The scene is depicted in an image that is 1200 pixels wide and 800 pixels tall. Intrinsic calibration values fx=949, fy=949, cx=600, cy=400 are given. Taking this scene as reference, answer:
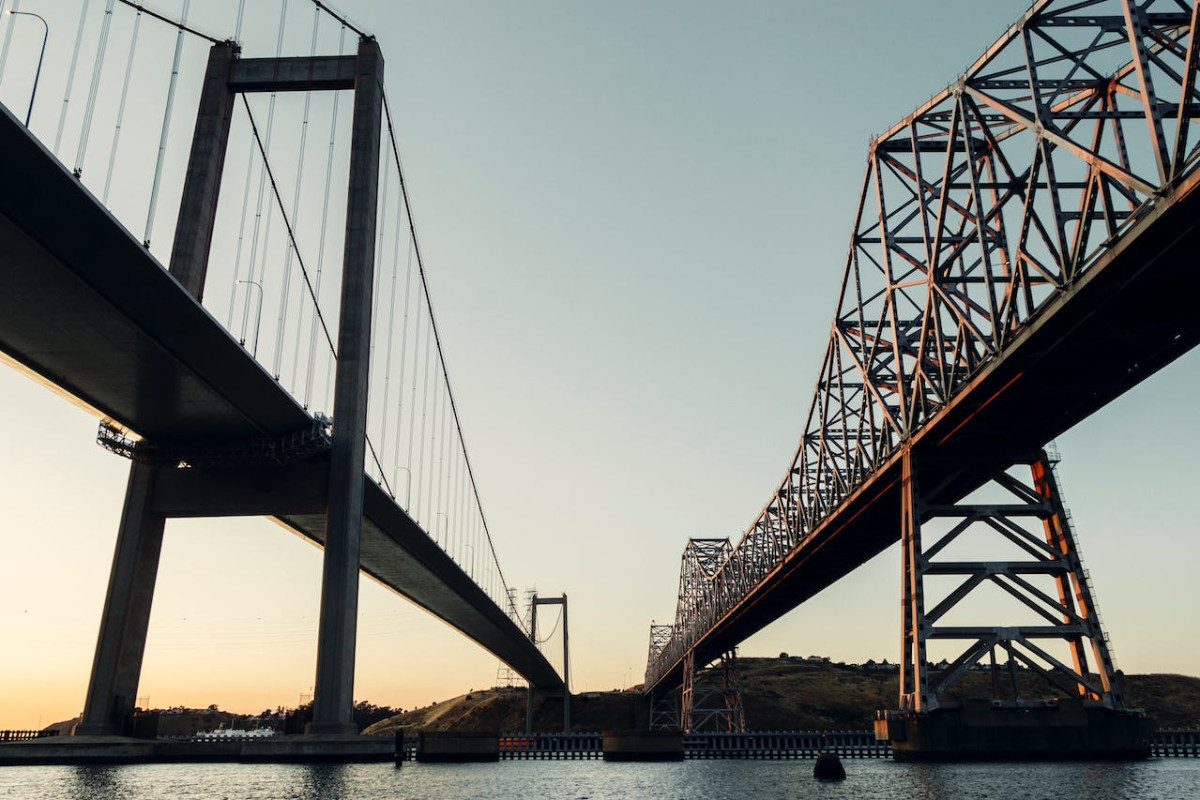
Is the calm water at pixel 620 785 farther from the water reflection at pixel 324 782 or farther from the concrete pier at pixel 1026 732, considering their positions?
the concrete pier at pixel 1026 732

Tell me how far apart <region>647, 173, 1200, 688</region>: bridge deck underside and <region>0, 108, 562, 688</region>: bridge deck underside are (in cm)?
2682

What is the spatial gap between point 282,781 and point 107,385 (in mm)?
17493

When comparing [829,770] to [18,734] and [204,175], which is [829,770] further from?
[18,734]

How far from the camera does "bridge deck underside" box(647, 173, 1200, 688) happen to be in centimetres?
2334

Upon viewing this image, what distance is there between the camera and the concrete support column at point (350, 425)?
4144cm

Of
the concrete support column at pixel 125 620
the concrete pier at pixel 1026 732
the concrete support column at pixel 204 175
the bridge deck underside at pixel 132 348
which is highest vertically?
the concrete support column at pixel 204 175

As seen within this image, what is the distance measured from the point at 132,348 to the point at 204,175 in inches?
590

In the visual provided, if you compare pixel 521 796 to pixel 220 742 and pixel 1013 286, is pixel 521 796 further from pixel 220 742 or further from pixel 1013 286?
pixel 1013 286

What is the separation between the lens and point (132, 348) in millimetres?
35375

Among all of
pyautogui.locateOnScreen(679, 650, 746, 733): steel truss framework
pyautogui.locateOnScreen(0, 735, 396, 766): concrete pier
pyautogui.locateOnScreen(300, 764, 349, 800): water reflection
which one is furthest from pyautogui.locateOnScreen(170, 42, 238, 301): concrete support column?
pyautogui.locateOnScreen(679, 650, 746, 733): steel truss framework

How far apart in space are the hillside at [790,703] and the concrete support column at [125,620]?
9699cm

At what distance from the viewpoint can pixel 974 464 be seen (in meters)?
38.2

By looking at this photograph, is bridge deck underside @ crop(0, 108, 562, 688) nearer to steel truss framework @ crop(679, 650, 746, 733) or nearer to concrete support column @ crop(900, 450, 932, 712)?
concrete support column @ crop(900, 450, 932, 712)

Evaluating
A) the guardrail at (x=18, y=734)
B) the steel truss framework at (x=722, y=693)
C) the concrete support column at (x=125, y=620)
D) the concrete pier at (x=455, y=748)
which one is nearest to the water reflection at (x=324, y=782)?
the concrete support column at (x=125, y=620)
